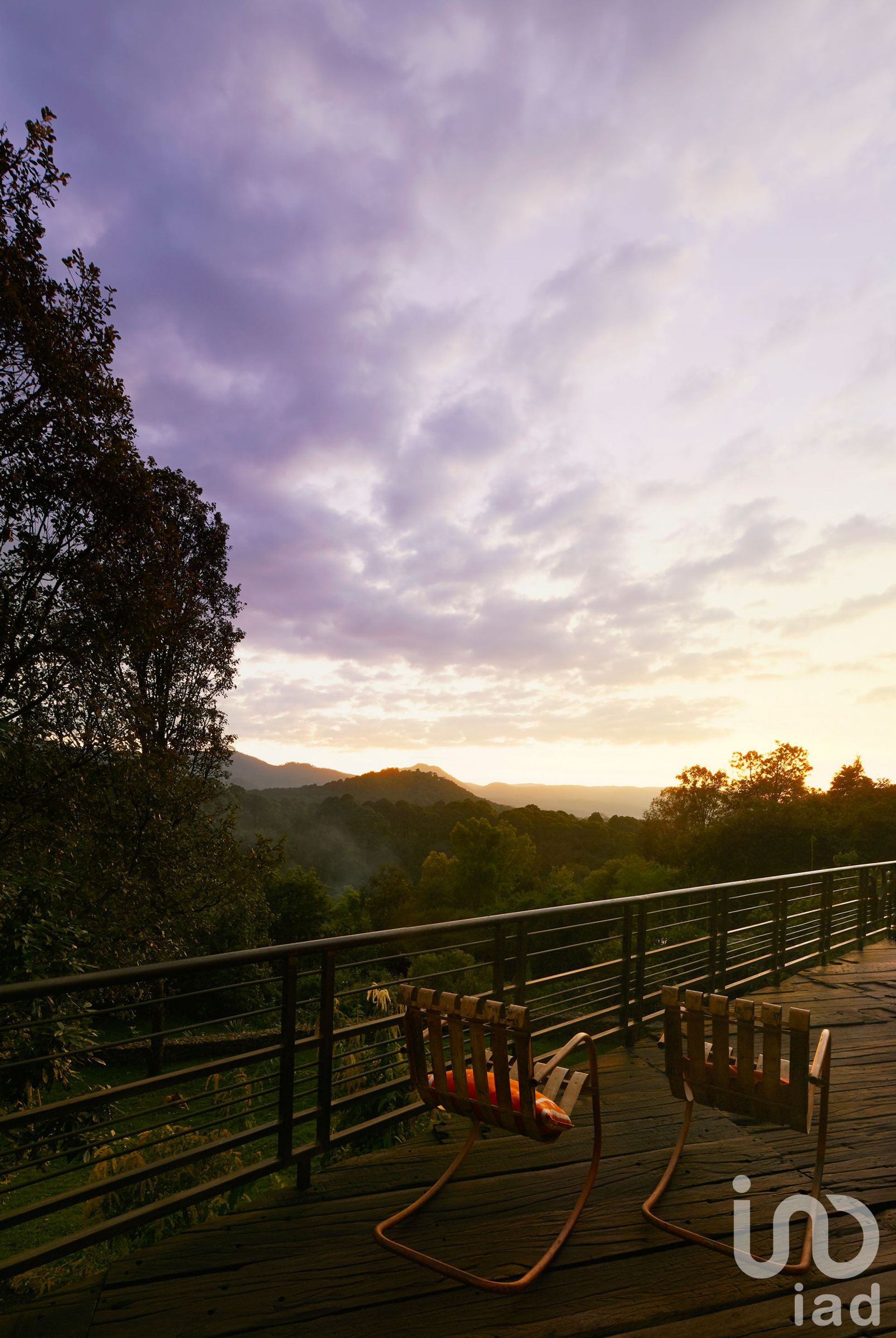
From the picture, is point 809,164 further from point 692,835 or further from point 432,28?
point 692,835

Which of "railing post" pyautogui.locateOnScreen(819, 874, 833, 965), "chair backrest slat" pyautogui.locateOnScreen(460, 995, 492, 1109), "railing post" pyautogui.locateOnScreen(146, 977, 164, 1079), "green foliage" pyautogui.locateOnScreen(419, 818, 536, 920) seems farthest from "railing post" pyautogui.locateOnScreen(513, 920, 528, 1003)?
"green foliage" pyautogui.locateOnScreen(419, 818, 536, 920)

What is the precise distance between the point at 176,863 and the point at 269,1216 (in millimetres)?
10822

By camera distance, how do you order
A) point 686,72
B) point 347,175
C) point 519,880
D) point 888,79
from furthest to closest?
point 519,880 < point 347,175 < point 686,72 < point 888,79

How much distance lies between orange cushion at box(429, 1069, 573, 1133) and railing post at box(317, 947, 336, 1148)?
627 millimetres

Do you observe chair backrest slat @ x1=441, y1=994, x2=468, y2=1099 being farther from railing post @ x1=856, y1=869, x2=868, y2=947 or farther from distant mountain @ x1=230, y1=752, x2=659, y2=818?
distant mountain @ x1=230, y1=752, x2=659, y2=818

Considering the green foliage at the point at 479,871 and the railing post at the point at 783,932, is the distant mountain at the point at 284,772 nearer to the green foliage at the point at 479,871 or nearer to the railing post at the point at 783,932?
the green foliage at the point at 479,871

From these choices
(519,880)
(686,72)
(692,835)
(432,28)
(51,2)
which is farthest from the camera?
(519,880)

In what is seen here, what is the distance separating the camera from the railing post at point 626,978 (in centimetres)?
474

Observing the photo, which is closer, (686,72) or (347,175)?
(686,72)

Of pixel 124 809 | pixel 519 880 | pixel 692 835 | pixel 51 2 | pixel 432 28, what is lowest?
pixel 519 880

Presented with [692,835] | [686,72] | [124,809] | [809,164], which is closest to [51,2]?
[686,72]

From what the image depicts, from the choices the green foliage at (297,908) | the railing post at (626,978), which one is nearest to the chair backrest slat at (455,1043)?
the railing post at (626,978)

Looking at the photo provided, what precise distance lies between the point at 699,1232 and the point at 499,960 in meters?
1.45

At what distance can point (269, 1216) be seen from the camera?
269 centimetres
